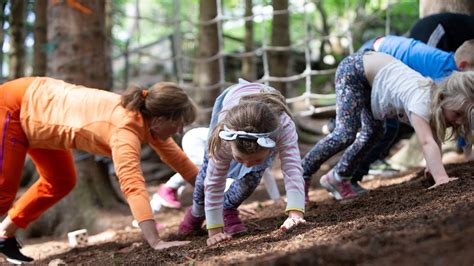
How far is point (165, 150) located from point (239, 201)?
757 mm

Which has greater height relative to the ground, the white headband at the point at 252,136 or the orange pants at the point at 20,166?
the white headband at the point at 252,136

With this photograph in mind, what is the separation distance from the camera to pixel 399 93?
3914 millimetres

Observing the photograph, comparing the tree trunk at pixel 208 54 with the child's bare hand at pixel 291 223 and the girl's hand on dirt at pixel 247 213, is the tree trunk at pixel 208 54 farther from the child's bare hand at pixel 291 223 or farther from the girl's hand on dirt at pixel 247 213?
the child's bare hand at pixel 291 223

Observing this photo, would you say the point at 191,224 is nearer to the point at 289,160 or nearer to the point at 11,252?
the point at 289,160

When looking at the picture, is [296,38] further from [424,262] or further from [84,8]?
[424,262]

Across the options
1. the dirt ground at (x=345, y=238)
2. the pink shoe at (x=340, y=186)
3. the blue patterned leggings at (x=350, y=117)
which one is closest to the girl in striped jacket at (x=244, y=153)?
the dirt ground at (x=345, y=238)

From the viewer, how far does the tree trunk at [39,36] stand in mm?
8422

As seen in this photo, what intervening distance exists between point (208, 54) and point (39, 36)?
2.34m

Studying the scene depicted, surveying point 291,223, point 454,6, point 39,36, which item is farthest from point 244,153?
point 39,36

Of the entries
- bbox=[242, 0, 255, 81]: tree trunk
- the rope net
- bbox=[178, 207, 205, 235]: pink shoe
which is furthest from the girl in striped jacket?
bbox=[242, 0, 255, 81]: tree trunk

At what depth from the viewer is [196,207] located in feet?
13.5

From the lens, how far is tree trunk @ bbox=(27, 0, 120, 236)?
5.66 metres

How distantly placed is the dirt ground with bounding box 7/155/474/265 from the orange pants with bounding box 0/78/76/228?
0.39 metres

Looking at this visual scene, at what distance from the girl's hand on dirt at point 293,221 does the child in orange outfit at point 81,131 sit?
0.69 metres
